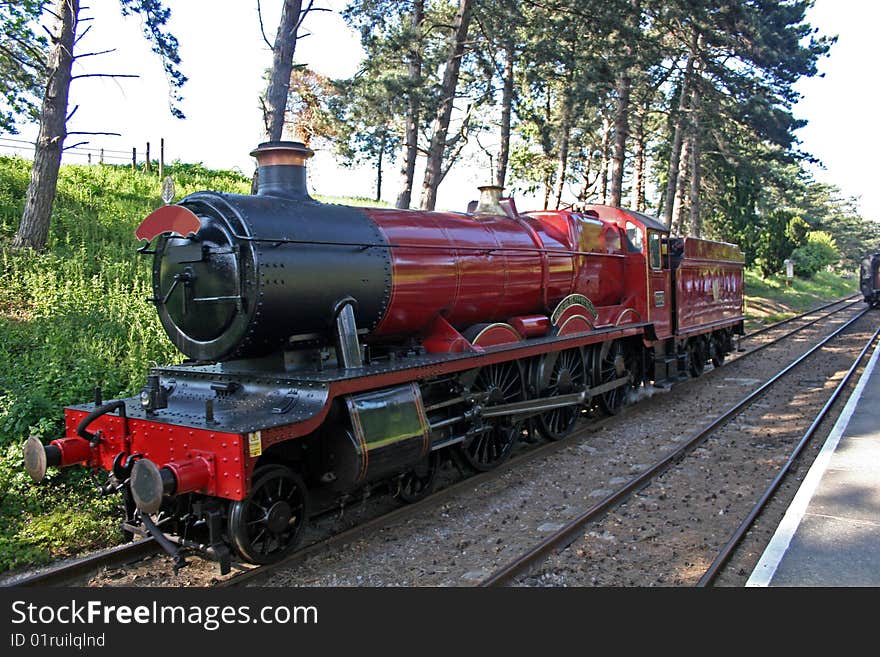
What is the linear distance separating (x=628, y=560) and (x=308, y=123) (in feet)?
112

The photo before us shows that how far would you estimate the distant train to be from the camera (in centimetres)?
3039

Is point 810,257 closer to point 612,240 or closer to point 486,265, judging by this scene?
point 612,240

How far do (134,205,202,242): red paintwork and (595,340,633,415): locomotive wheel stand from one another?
20.9 feet

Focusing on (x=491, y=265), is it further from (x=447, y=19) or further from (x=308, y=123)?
(x=308, y=123)

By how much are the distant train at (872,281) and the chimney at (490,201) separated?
29814 mm

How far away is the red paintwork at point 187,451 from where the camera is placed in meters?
4.18

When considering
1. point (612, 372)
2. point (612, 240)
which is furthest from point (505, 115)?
point (612, 372)

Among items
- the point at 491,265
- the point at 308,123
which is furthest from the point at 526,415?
the point at 308,123

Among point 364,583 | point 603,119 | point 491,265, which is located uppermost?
point 603,119

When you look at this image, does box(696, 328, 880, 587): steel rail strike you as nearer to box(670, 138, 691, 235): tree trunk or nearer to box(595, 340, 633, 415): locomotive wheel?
box(595, 340, 633, 415): locomotive wheel

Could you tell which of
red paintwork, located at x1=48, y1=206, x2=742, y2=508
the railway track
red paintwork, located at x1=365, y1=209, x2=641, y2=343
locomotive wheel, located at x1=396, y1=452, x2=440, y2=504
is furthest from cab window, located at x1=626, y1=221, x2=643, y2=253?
locomotive wheel, located at x1=396, y1=452, x2=440, y2=504

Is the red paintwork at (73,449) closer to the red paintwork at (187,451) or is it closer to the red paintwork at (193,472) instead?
the red paintwork at (187,451)

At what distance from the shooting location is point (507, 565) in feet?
15.4

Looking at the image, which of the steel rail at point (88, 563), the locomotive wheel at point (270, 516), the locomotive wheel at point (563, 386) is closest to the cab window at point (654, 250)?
the locomotive wheel at point (563, 386)
